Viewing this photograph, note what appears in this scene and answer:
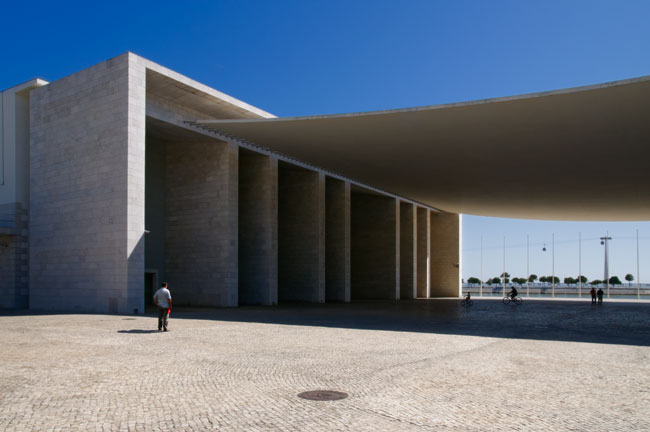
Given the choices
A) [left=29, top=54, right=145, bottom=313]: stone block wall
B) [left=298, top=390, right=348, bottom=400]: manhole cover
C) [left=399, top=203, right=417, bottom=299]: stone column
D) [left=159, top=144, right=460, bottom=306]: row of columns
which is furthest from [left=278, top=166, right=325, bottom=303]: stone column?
[left=298, top=390, right=348, bottom=400]: manhole cover

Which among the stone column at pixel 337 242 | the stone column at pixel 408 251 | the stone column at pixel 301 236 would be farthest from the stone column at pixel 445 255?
the stone column at pixel 301 236

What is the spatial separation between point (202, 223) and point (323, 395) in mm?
20086

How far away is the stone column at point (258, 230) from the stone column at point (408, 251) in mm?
18127

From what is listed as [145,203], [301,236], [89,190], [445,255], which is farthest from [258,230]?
[445,255]

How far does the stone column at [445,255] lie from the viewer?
50.0 m

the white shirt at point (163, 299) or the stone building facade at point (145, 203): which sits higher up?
the stone building facade at point (145, 203)

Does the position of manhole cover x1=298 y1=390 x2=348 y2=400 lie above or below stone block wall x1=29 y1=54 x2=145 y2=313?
below

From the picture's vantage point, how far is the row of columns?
81.9 feet

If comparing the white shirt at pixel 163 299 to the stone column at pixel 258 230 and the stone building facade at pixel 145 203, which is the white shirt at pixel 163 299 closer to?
the stone building facade at pixel 145 203

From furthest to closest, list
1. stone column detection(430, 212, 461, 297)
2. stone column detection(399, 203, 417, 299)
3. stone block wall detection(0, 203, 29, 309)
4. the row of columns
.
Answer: stone column detection(430, 212, 461, 297) < stone column detection(399, 203, 417, 299) < the row of columns < stone block wall detection(0, 203, 29, 309)

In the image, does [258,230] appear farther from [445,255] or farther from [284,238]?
[445,255]

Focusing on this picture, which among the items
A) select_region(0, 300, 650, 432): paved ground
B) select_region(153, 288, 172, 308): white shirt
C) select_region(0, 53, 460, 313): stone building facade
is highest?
select_region(0, 53, 460, 313): stone building facade

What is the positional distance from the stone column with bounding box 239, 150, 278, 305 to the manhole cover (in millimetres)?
20999

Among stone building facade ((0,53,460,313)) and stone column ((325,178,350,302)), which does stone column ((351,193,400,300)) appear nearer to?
stone column ((325,178,350,302))
